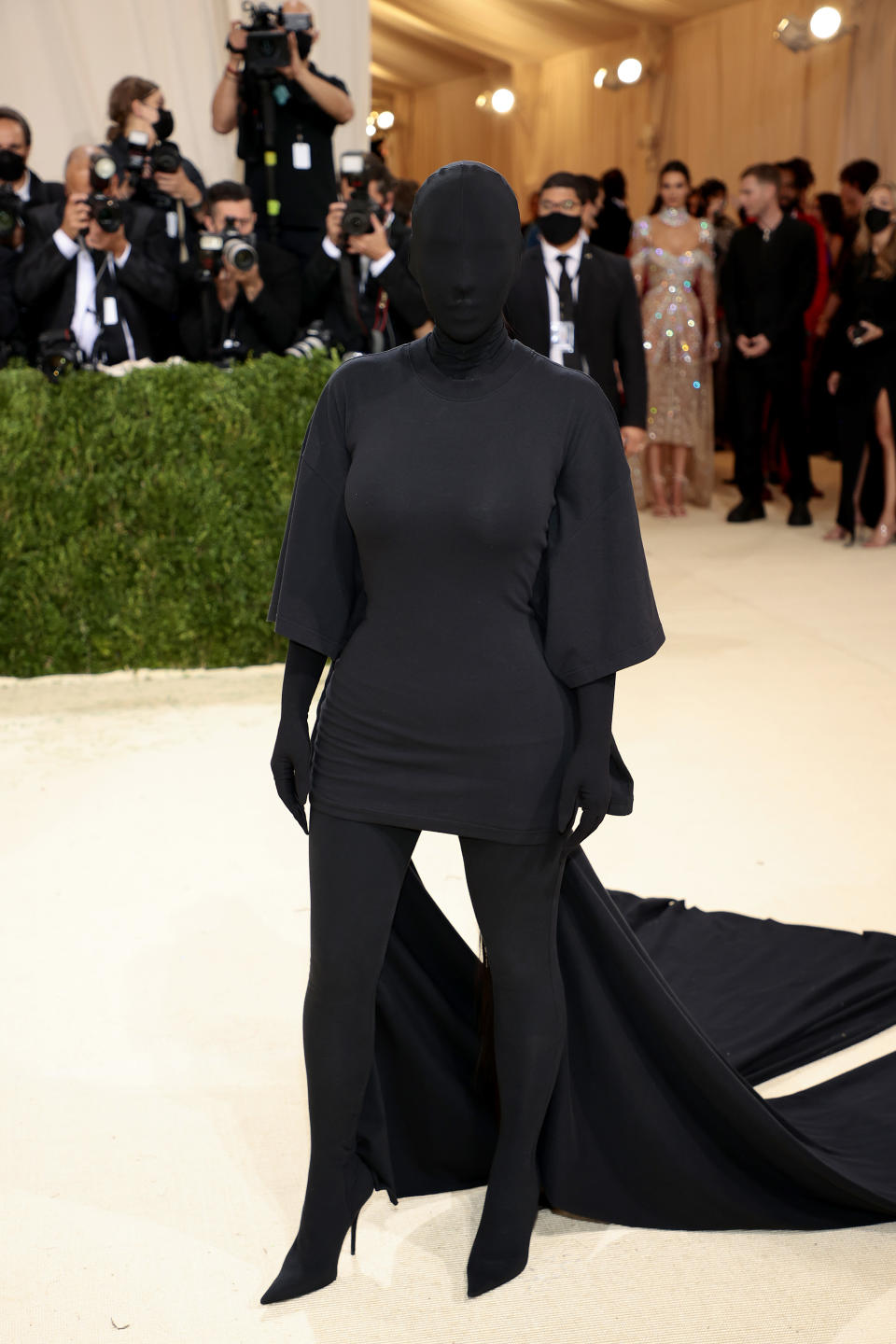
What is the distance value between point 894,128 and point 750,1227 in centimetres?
1054

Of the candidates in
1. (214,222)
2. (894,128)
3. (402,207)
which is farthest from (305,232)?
(894,128)

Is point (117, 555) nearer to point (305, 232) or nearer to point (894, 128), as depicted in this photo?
point (305, 232)

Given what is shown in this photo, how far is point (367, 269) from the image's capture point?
532cm

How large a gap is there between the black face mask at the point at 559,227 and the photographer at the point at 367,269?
0.53 m

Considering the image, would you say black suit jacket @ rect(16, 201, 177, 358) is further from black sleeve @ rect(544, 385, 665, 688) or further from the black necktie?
black sleeve @ rect(544, 385, 665, 688)

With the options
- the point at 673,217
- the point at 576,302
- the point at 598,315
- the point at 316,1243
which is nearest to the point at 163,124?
the point at 576,302

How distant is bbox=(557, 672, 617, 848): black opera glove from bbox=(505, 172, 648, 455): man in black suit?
10.9ft

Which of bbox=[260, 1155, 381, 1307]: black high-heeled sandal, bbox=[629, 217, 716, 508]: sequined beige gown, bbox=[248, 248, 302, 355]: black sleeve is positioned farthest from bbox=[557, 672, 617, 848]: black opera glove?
bbox=[629, 217, 716, 508]: sequined beige gown

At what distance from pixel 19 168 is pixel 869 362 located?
164 inches

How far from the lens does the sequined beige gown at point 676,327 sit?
7.88m

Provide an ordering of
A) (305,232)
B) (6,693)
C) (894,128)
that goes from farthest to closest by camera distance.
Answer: (894,128)
(305,232)
(6,693)

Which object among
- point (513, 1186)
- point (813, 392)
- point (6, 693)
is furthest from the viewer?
point (813, 392)

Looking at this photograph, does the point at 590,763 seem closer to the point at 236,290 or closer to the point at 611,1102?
the point at 611,1102

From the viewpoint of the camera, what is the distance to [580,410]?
1.65 meters
